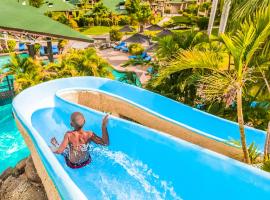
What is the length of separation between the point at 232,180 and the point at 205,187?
0.79 m

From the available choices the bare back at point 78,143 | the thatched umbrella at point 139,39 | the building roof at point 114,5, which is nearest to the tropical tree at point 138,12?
the building roof at point 114,5

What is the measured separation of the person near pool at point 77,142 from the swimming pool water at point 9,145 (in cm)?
582

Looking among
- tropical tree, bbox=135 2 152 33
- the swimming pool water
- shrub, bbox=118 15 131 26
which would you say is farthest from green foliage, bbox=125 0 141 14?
the swimming pool water

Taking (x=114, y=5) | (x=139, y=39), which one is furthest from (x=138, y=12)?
(x=139, y=39)

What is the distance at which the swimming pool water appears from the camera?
41.6 feet

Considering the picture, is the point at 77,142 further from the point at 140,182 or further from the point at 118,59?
the point at 118,59

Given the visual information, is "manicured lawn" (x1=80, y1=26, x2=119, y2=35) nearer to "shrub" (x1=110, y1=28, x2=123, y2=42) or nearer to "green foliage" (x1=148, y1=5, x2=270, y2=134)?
"shrub" (x1=110, y1=28, x2=123, y2=42)

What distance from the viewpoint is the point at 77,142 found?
7422mm

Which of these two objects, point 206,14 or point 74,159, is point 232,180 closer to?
point 74,159

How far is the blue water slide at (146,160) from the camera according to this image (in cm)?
633

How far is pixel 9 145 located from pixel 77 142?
794 centimetres

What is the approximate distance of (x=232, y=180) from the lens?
6.45 metres

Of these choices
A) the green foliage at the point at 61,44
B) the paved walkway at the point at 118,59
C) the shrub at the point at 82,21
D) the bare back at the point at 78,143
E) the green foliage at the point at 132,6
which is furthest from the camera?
the shrub at the point at 82,21

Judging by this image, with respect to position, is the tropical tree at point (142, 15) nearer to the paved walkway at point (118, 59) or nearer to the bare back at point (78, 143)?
the paved walkway at point (118, 59)
